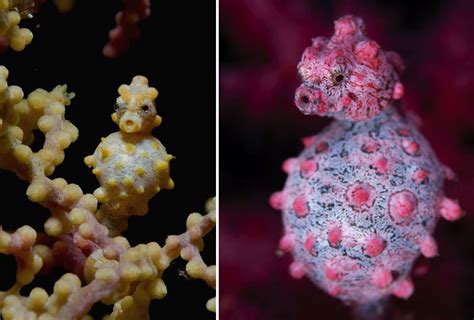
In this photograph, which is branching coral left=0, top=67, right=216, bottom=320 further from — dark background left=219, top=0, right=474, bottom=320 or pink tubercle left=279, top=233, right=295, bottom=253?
dark background left=219, top=0, right=474, bottom=320

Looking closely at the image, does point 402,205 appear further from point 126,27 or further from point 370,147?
point 126,27

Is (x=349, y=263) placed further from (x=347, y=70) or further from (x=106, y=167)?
(x=106, y=167)

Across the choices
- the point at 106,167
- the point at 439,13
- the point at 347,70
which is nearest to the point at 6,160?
the point at 106,167

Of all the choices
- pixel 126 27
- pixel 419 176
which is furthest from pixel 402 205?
pixel 126 27

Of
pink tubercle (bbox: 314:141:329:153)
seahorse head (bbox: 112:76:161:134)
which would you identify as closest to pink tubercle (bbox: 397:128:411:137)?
pink tubercle (bbox: 314:141:329:153)

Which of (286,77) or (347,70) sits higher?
(286,77)

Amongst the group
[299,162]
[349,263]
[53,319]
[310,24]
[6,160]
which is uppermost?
[310,24]

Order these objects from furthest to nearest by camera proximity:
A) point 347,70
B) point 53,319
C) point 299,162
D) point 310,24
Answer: point 310,24 < point 299,162 < point 347,70 < point 53,319

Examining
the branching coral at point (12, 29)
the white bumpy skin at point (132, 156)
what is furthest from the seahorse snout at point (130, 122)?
the branching coral at point (12, 29)
